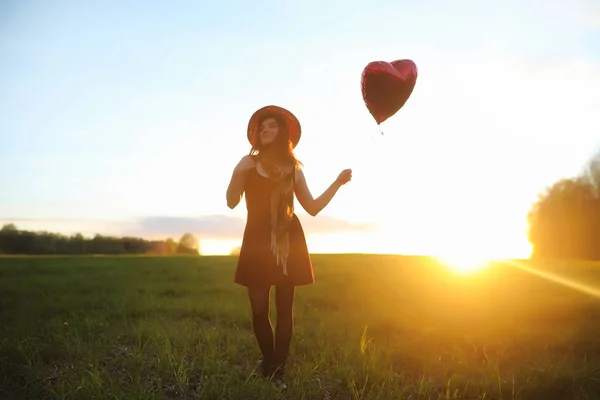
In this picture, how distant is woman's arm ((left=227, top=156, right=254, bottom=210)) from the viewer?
5.53m

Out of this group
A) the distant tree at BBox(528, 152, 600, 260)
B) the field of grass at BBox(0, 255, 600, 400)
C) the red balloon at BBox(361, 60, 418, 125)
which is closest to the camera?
the field of grass at BBox(0, 255, 600, 400)

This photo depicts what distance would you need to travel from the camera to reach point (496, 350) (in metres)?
7.35

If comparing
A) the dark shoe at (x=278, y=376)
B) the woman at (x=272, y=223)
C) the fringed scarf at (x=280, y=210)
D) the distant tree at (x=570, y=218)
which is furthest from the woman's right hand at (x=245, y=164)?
the distant tree at (x=570, y=218)

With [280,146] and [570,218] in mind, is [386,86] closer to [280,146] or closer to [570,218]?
[280,146]

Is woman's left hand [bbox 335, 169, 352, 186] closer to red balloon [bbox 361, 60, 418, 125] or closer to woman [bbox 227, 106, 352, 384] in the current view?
woman [bbox 227, 106, 352, 384]

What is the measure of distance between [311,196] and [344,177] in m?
0.40

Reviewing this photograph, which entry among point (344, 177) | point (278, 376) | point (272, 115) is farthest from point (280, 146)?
point (278, 376)

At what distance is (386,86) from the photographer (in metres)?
6.57

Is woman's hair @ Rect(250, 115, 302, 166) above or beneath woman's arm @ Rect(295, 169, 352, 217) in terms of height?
above

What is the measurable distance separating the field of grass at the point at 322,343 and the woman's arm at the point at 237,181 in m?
1.75

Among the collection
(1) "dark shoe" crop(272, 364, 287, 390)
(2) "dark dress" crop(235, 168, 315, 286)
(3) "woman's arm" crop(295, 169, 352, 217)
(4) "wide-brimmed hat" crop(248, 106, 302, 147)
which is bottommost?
(1) "dark shoe" crop(272, 364, 287, 390)

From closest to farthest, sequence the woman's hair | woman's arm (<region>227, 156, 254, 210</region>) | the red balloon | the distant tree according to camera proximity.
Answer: woman's arm (<region>227, 156, 254, 210</region>), the woman's hair, the red balloon, the distant tree

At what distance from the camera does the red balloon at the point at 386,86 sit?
6.56m

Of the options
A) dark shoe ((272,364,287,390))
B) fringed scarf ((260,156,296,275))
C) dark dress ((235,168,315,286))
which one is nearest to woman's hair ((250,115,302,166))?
fringed scarf ((260,156,296,275))
